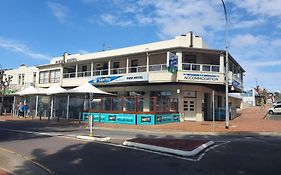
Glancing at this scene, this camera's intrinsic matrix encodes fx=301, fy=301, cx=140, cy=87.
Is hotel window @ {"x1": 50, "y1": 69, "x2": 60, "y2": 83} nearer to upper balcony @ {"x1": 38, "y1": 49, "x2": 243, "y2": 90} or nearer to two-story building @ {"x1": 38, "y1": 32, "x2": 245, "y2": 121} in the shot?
upper balcony @ {"x1": 38, "y1": 49, "x2": 243, "y2": 90}

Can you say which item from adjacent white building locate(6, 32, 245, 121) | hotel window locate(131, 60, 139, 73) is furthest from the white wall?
hotel window locate(131, 60, 139, 73)

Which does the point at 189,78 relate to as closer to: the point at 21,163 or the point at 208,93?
the point at 208,93

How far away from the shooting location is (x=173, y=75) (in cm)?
2839

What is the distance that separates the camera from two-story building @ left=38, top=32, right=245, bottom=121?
28578mm

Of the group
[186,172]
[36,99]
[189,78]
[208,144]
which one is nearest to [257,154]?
[208,144]

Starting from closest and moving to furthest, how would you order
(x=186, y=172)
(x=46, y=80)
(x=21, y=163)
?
(x=186, y=172) → (x=21, y=163) → (x=46, y=80)

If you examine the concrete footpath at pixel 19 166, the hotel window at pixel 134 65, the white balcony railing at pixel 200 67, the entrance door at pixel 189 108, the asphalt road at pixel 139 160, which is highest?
the hotel window at pixel 134 65

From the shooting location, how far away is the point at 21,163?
898 centimetres

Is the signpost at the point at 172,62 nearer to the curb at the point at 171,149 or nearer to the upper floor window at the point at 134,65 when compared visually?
the upper floor window at the point at 134,65

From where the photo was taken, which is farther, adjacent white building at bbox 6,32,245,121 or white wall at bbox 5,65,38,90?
white wall at bbox 5,65,38,90

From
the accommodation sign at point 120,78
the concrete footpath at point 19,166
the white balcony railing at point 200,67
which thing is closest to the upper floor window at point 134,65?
the accommodation sign at point 120,78

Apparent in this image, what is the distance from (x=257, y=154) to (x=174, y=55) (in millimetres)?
17983

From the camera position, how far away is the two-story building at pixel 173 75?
28578mm

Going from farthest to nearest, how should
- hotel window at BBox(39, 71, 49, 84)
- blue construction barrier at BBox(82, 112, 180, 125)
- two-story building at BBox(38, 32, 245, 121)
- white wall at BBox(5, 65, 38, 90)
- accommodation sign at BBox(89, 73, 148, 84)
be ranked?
white wall at BBox(5, 65, 38, 90), hotel window at BBox(39, 71, 49, 84), accommodation sign at BBox(89, 73, 148, 84), two-story building at BBox(38, 32, 245, 121), blue construction barrier at BBox(82, 112, 180, 125)
